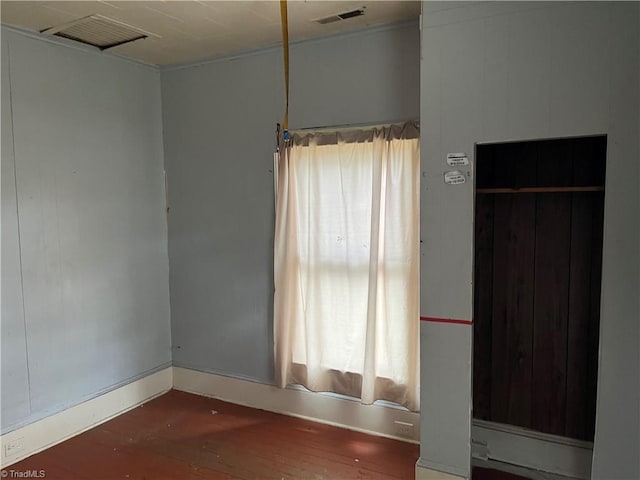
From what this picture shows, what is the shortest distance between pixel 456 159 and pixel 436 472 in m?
1.64

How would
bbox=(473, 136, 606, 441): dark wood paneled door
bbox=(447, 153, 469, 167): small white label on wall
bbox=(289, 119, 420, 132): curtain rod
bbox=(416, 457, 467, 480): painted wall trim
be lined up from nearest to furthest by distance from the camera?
bbox=(447, 153, 469, 167): small white label on wall < bbox=(416, 457, 467, 480): painted wall trim < bbox=(473, 136, 606, 441): dark wood paneled door < bbox=(289, 119, 420, 132): curtain rod

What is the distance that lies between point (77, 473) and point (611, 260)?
3.14m

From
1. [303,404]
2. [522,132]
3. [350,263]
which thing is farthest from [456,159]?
[303,404]

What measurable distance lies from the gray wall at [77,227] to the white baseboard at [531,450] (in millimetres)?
2627

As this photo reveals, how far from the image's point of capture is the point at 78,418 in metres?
3.35

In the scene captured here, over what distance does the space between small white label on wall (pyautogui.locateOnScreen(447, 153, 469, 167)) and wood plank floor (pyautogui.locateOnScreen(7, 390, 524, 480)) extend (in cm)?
180

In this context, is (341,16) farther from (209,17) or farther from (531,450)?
(531,450)

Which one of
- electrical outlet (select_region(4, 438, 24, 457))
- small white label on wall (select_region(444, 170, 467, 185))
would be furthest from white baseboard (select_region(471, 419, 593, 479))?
electrical outlet (select_region(4, 438, 24, 457))

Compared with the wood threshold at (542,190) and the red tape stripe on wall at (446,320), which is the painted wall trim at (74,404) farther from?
the wood threshold at (542,190)

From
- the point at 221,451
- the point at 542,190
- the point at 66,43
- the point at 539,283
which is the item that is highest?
the point at 66,43

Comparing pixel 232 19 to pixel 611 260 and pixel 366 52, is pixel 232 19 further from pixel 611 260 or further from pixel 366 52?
pixel 611 260

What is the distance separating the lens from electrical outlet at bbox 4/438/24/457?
2916 mm

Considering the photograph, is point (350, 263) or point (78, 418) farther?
point (78, 418)

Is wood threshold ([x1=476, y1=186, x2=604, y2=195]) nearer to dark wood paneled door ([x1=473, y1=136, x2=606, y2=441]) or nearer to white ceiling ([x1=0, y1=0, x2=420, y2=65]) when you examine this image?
dark wood paneled door ([x1=473, y1=136, x2=606, y2=441])
